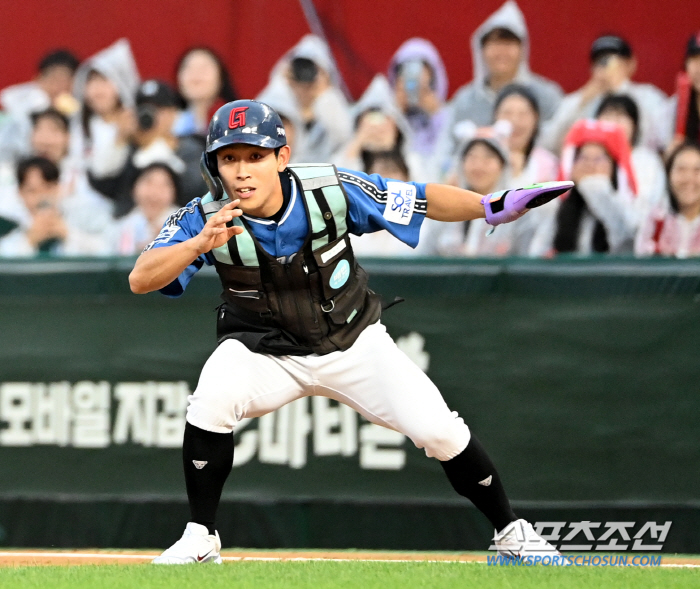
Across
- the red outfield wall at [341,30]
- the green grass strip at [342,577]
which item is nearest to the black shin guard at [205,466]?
the green grass strip at [342,577]

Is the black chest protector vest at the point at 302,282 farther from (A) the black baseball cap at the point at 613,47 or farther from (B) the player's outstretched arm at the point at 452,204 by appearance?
(A) the black baseball cap at the point at 613,47

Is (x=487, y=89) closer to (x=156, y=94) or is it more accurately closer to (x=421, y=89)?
(x=421, y=89)

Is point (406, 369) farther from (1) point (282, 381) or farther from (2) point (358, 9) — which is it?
(2) point (358, 9)

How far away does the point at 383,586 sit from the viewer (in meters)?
3.67

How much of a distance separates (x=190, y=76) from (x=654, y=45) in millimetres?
3823

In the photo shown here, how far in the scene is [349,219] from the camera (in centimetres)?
441

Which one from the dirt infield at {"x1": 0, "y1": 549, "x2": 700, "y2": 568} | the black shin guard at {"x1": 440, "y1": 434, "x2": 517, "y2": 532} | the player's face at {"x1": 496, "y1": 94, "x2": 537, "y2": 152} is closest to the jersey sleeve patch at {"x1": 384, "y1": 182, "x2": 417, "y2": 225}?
the black shin guard at {"x1": 440, "y1": 434, "x2": 517, "y2": 532}

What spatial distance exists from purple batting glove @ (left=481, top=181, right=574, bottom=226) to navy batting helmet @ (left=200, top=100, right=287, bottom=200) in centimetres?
91

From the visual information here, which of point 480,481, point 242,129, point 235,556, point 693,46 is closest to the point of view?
point 242,129

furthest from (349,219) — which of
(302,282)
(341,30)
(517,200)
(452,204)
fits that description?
(341,30)

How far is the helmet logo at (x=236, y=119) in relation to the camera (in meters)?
4.09

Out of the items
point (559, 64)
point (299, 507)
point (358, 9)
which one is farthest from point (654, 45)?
point (299, 507)

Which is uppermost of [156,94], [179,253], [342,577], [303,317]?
[156,94]

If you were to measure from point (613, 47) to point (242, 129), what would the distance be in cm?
511
